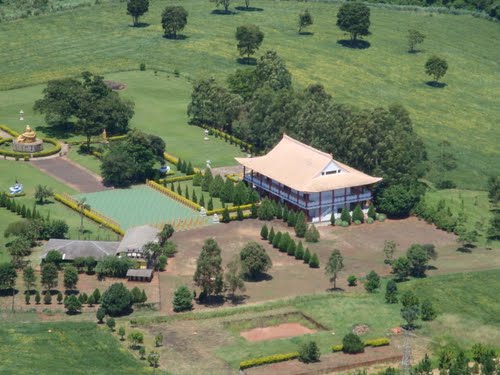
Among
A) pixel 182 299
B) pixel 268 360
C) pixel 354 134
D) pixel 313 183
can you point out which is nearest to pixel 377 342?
pixel 268 360

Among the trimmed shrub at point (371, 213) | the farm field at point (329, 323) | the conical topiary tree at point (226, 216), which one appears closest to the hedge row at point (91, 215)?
the conical topiary tree at point (226, 216)

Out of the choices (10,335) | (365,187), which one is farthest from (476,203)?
(10,335)

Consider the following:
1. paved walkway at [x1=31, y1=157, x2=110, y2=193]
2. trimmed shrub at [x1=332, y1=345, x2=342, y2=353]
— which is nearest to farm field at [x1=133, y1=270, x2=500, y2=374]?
trimmed shrub at [x1=332, y1=345, x2=342, y2=353]

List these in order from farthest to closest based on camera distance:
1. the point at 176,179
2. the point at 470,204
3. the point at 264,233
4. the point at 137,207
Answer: the point at 176,179, the point at 470,204, the point at 137,207, the point at 264,233

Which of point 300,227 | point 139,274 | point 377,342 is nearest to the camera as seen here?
point 377,342

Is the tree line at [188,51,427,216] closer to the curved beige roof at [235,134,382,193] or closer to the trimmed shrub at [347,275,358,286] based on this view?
the curved beige roof at [235,134,382,193]

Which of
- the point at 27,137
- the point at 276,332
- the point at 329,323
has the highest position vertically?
the point at 27,137

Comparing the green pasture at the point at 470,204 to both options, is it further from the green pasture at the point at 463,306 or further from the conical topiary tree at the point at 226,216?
the conical topiary tree at the point at 226,216

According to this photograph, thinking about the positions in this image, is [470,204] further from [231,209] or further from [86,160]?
[86,160]
